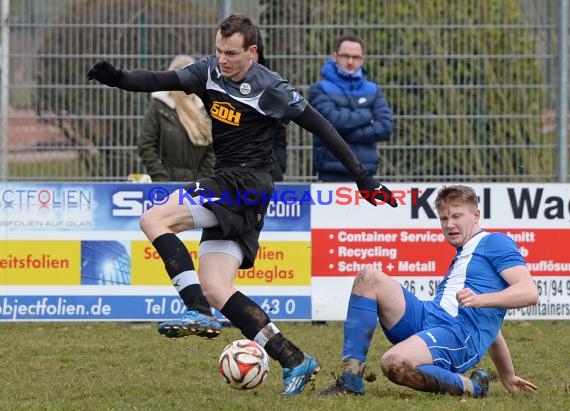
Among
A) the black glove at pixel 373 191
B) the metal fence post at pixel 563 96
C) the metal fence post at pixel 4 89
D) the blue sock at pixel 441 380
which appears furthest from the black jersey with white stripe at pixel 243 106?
the metal fence post at pixel 563 96

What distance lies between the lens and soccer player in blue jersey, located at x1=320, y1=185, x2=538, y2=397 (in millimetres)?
6441

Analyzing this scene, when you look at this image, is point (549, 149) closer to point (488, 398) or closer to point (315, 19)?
point (315, 19)

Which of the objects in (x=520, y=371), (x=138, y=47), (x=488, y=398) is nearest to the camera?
(x=488, y=398)

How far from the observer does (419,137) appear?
11.6 meters

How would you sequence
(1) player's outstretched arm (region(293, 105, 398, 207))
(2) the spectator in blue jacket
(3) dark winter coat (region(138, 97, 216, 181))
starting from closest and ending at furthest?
(1) player's outstretched arm (region(293, 105, 398, 207)) → (2) the spectator in blue jacket → (3) dark winter coat (region(138, 97, 216, 181))

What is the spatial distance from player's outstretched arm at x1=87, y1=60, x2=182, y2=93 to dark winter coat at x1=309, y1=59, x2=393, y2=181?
3.91m

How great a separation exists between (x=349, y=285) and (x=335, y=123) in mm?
1397

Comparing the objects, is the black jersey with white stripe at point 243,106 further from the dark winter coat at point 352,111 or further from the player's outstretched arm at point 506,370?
the dark winter coat at point 352,111

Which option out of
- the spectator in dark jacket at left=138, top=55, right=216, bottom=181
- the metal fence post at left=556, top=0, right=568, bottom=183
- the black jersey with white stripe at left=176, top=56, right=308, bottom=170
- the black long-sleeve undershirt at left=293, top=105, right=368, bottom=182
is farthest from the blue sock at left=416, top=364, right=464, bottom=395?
the metal fence post at left=556, top=0, right=568, bottom=183

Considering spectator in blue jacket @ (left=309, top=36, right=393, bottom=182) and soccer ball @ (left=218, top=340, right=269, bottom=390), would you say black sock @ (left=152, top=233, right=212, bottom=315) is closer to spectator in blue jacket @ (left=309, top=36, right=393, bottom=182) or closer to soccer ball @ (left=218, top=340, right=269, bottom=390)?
soccer ball @ (left=218, top=340, right=269, bottom=390)

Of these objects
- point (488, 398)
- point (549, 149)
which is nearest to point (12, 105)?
point (549, 149)

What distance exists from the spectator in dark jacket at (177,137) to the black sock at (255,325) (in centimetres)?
420

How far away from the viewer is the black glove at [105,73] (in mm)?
6598

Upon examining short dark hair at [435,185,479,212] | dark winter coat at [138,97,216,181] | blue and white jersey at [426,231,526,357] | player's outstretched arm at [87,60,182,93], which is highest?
player's outstretched arm at [87,60,182,93]
